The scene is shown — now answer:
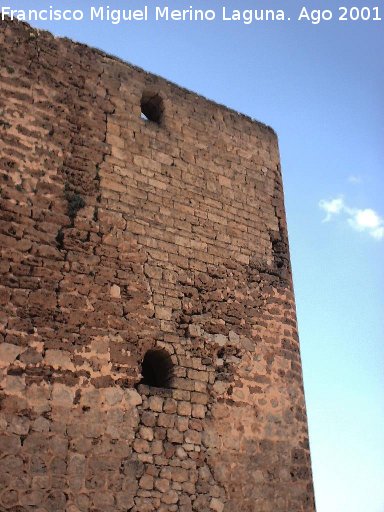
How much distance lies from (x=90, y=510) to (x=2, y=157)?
321 cm

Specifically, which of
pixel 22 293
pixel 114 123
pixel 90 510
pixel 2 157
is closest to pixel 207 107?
pixel 114 123

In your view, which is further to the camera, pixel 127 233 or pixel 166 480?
pixel 127 233

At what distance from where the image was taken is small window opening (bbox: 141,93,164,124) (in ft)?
22.1

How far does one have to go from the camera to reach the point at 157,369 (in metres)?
5.57

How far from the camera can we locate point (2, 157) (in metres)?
5.22

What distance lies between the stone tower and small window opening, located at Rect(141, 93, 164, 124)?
0.07 ft

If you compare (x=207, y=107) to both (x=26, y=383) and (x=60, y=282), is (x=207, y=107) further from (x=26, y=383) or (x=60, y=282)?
(x=26, y=383)

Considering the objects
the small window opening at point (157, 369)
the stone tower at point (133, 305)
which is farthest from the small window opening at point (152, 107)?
the small window opening at point (157, 369)

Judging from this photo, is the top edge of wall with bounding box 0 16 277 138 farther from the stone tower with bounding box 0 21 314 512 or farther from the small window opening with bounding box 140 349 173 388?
the small window opening with bounding box 140 349 173 388

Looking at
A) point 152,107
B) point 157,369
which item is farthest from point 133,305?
point 152,107

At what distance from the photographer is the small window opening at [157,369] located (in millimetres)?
5445

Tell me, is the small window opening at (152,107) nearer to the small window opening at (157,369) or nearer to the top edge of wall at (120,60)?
the top edge of wall at (120,60)

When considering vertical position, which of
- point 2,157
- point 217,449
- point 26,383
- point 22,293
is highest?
point 2,157

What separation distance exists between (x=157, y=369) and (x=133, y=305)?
2.33 ft
